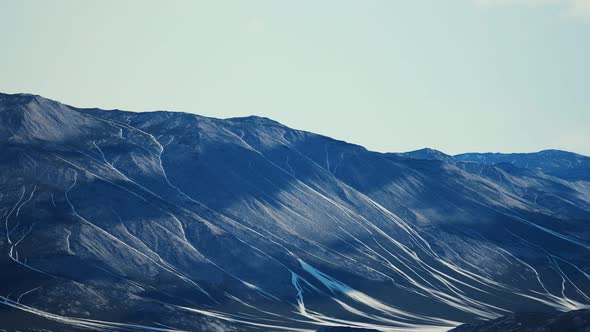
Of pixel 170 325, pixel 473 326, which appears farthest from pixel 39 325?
pixel 473 326

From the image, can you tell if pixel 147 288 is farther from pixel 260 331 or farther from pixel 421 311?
pixel 421 311

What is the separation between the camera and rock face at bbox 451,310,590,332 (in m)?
105

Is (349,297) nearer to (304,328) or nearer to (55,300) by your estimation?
(304,328)

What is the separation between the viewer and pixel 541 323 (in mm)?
109125

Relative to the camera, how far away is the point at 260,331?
156 meters

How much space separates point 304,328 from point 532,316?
2260 inches

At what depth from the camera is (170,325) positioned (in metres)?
151

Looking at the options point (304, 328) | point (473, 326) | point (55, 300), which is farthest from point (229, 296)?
point (473, 326)

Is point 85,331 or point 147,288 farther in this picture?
point 147,288

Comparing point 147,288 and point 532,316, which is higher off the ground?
point 532,316

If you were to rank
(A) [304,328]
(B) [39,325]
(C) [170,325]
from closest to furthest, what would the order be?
(B) [39,325] → (C) [170,325] → (A) [304,328]

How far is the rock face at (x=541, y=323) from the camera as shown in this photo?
105 m

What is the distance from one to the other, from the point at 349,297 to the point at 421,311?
686 inches

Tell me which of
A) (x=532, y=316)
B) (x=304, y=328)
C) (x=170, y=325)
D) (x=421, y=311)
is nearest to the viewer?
(x=532, y=316)
